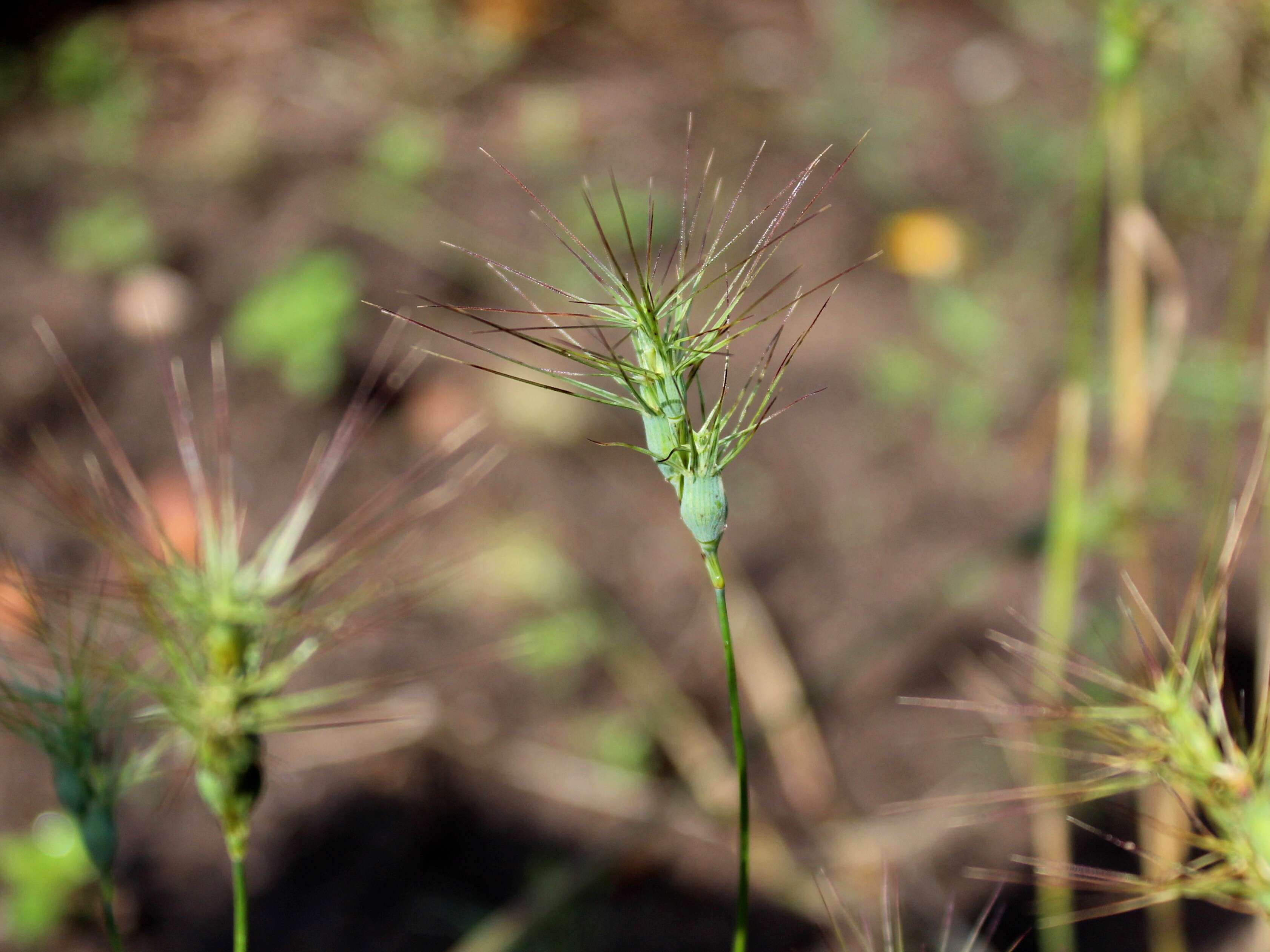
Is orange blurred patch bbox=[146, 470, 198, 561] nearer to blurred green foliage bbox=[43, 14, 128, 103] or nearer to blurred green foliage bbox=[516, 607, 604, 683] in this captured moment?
blurred green foliage bbox=[516, 607, 604, 683]

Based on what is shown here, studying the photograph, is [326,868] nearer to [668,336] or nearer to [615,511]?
[615,511]

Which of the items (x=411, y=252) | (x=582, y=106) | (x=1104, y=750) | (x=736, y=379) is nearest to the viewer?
(x=1104, y=750)

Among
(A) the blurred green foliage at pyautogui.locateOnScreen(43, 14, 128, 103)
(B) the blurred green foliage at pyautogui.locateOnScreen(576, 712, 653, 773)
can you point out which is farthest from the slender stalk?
(A) the blurred green foliage at pyautogui.locateOnScreen(43, 14, 128, 103)

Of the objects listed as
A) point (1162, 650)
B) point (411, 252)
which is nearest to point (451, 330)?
point (411, 252)

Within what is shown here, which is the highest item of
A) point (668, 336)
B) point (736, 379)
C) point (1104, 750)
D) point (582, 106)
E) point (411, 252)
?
point (582, 106)

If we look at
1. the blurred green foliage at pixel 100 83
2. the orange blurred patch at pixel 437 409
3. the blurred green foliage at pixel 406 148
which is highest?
the blurred green foliage at pixel 100 83

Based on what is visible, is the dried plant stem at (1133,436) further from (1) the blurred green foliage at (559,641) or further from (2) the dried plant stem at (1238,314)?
(1) the blurred green foliage at (559,641)

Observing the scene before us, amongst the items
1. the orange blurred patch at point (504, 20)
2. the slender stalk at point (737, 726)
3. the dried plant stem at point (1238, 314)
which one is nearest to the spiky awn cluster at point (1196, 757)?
the slender stalk at point (737, 726)
